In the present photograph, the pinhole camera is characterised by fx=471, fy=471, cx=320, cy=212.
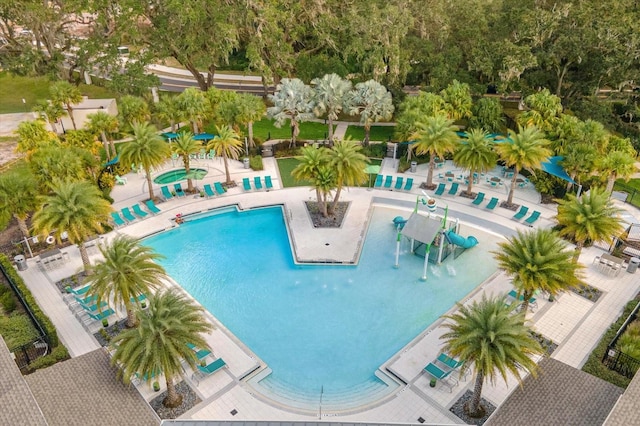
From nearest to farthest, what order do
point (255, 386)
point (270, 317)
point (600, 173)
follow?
point (255, 386) → point (270, 317) → point (600, 173)

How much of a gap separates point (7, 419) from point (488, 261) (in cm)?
2507

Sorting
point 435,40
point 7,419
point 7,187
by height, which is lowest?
point 7,419

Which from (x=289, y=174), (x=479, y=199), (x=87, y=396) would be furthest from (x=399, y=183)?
(x=87, y=396)

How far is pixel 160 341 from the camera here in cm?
1744

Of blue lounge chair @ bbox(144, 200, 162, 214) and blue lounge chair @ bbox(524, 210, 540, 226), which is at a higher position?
blue lounge chair @ bbox(524, 210, 540, 226)

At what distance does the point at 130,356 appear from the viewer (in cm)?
1739

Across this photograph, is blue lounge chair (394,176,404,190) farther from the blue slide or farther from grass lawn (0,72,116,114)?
grass lawn (0,72,116,114)

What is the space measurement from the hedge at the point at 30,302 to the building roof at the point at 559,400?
19337 mm

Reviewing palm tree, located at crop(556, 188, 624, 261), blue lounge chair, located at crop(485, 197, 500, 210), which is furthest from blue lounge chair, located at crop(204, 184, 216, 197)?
palm tree, located at crop(556, 188, 624, 261)

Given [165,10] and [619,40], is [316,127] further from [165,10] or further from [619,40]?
[619,40]

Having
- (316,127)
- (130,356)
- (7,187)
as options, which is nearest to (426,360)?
(130,356)

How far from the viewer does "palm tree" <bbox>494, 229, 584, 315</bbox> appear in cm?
2062

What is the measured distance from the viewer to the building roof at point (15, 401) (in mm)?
14609

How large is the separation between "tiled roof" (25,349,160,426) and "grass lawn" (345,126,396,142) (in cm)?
3276
